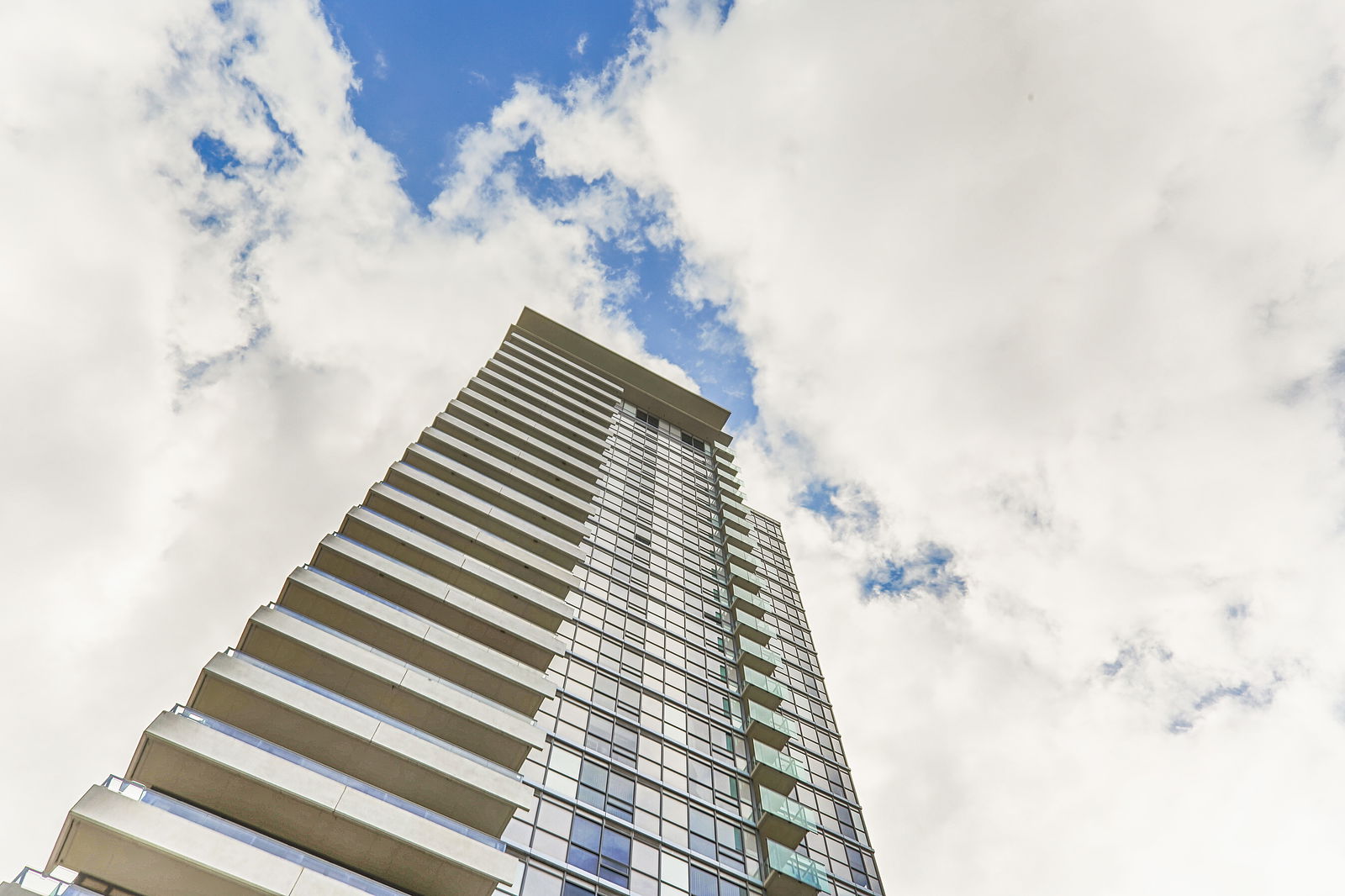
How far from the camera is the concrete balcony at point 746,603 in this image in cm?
3656

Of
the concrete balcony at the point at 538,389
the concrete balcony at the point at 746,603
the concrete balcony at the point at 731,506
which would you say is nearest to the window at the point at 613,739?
the concrete balcony at the point at 746,603

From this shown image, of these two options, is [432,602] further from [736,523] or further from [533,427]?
[736,523]

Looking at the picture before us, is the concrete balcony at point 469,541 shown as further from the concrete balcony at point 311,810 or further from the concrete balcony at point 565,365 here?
the concrete balcony at point 565,365

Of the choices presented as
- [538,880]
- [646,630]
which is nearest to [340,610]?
[538,880]

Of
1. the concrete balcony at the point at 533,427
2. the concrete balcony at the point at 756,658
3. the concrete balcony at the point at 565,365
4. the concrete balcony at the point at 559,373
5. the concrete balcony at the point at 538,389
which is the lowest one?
the concrete balcony at the point at 756,658

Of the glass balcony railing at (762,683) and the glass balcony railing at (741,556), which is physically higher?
the glass balcony railing at (741,556)

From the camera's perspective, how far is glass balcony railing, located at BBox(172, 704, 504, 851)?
18.1m

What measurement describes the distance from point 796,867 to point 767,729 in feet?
21.0

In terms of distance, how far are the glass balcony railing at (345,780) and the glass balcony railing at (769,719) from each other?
41.2ft

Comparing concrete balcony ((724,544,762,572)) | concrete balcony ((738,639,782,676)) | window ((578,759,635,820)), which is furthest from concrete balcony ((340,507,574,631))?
concrete balcony ((724,544,762,572))

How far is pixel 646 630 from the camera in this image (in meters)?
32.1

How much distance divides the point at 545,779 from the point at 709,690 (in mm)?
9879

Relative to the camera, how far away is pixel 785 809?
81.5ft

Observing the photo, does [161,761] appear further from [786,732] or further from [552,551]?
[786,732]
